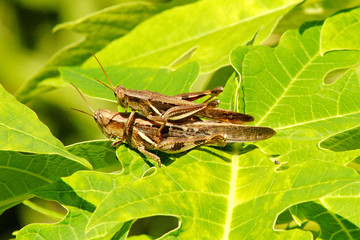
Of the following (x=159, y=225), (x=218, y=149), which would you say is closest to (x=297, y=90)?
(x=218, y=149)

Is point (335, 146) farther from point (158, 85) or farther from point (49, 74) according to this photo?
point (49, 74)

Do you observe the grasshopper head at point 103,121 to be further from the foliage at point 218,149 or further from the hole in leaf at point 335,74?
the hole in leaf at point 335,74

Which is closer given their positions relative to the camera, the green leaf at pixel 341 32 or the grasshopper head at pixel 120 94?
the green leaf at pixel 341 32

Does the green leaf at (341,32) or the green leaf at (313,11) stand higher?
the green leaf at (313,11)

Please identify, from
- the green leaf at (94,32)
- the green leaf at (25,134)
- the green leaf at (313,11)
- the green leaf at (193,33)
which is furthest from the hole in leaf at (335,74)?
the green leaf at (25,134)

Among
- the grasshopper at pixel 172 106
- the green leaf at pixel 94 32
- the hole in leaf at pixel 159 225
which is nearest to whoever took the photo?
the grasshopper at pixel 172 106

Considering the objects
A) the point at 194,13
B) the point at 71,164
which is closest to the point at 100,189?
the point at 71,164

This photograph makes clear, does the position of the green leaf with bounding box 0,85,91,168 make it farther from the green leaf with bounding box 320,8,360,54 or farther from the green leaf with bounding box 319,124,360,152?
the green leaf with bounding box 320,8,360,54
